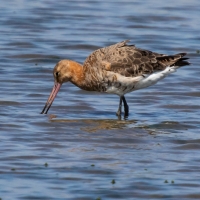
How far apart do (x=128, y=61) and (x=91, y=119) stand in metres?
1.07

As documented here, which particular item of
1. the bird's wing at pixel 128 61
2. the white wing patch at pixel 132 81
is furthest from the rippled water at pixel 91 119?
the bird's wing at pixel 128 61

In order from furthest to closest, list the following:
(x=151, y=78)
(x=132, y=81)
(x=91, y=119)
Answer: (x=151, y=78) < (x=132, y=81) < (x=91, y=119)

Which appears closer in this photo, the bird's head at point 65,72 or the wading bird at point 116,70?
the wading bird at point 116,70

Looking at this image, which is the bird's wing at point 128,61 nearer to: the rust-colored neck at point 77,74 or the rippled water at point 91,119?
the rust-colored neck at point 77,74

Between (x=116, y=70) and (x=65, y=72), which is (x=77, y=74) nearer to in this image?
(x=65, y=72)

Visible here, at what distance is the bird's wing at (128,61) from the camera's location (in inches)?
460

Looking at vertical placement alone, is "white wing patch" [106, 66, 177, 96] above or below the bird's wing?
below

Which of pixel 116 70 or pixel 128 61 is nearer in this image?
pixel 116 70

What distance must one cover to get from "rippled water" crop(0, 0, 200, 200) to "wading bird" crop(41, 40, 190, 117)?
46cm

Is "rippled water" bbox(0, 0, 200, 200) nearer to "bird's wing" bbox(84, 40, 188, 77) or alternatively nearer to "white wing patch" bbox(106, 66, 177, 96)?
"white wing patch" bbox(106, 66, 177, 96)

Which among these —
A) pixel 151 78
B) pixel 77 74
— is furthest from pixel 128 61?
pixel 77 74

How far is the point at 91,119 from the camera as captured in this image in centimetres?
1159

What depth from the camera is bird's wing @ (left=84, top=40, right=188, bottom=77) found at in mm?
11695

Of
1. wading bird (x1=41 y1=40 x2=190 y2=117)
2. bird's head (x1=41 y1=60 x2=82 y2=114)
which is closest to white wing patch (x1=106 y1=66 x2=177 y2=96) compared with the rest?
wading bird (x1=41 y1=40 x2=190 y2=117)
